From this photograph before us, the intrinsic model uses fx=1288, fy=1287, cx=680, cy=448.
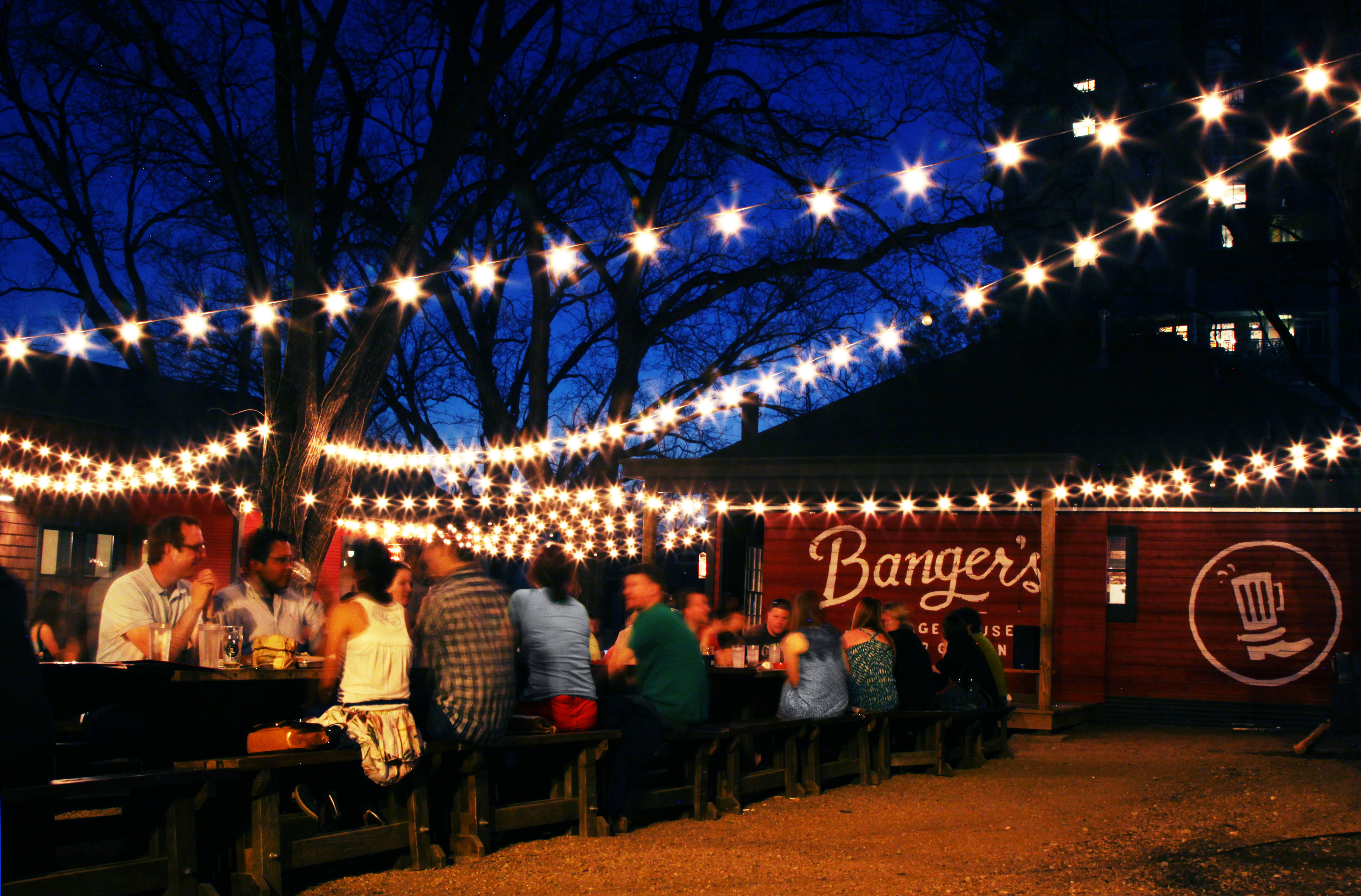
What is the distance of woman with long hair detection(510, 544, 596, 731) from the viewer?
7.04 m


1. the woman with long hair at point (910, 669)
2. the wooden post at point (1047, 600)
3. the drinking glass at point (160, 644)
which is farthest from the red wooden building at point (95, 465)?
the drinking glass at point (160, 644)

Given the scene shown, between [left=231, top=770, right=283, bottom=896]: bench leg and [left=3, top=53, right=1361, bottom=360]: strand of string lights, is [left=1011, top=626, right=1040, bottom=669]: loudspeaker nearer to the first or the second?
[left=3, top=53, right=1361, bottom=360]: strand of string lights

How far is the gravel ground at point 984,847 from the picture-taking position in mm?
5738

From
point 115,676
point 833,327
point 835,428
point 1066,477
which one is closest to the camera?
point 115,676

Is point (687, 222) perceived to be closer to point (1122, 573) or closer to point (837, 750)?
point (837, 750)

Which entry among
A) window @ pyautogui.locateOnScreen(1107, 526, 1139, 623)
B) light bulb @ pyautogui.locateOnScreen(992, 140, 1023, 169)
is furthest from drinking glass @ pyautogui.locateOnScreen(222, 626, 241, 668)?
window @ pyautogui.locateOnScreen(1107, 526, 1139, 623)

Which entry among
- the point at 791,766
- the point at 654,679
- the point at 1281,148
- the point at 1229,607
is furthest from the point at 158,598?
Result: the point at 1229,607

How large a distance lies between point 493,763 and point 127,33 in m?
8.98

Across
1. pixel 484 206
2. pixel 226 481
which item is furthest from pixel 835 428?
pixel 226 481

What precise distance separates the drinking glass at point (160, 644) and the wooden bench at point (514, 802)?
4.58 feet

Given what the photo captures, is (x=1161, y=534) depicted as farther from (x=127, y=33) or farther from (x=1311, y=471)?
(x=127, y=33)

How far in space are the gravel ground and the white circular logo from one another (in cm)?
613

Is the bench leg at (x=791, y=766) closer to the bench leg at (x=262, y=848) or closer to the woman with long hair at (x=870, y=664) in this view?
the woman with long hair at (x=870, y=664)

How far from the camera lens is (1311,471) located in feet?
51.4
